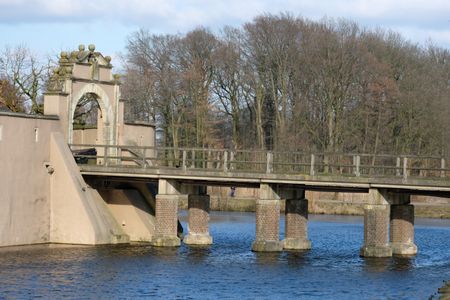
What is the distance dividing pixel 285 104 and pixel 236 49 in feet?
18.2

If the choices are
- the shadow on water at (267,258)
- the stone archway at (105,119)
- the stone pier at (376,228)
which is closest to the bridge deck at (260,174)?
the stone archway at (105,119)

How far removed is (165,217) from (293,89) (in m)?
35.1

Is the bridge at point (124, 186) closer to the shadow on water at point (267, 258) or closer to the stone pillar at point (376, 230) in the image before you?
the stone pillar at point (376, 230)

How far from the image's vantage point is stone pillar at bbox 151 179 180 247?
1811 inches

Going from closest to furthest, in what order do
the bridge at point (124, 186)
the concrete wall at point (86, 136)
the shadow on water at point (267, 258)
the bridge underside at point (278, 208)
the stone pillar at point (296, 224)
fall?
the shadow on water at point (267, 258) < the bridge underside at point (278, 208) < the bridge at point (124, 186) < the stone pillar at point (296, 224) < the concrete wall at point (86, 136)

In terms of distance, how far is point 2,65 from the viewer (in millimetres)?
75625

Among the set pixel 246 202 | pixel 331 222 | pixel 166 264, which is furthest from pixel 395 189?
pixel 246 202

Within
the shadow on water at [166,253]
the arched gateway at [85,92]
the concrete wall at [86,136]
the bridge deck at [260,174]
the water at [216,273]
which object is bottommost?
the water at [216,273]

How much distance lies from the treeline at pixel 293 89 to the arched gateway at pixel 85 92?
27268mm

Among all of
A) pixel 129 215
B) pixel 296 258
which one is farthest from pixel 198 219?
pixel 296 258

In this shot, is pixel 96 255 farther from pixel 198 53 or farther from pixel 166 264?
pixel 198 53

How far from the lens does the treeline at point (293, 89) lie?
76.6 m

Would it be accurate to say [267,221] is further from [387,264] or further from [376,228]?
[387,264]

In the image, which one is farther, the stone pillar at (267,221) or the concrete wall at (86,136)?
the concrete wall at (86,136)
